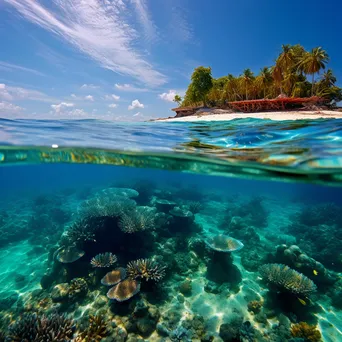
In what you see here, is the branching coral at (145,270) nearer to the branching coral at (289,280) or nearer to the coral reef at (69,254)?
the coral reef at (69,254)

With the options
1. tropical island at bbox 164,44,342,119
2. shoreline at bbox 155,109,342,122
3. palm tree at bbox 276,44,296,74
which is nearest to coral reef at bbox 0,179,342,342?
shoreline at bbox 155,109,342,122

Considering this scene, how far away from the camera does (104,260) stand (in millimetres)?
8570

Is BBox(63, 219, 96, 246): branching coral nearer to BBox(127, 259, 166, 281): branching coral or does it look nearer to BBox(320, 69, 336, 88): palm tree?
BBox(127, 259, 166, 281): branching coral

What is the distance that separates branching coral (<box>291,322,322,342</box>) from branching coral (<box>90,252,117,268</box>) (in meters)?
7.19

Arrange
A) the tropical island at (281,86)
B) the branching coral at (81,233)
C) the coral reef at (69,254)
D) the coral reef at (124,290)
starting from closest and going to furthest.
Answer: the coral reef at (124,290)
the coral reef at (69,254)
the branching coral at (81,233)
the tropical island at (281,86)

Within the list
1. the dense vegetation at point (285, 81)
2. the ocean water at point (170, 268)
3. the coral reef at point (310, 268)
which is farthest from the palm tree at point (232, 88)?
the coral reef at point (310, 268)

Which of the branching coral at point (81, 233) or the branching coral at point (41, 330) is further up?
the branching coral at point (81, 233)

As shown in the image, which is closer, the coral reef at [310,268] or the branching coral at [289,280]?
the branching coral at [289,280]

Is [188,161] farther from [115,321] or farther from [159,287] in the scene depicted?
[115,321]

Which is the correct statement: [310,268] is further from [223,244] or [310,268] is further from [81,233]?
[81,233]

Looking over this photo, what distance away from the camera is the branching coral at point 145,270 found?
7.84 metres

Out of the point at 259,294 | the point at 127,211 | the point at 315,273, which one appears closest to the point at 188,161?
the point at 127,211

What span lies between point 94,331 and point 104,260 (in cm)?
260

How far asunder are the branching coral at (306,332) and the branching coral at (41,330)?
739cm
